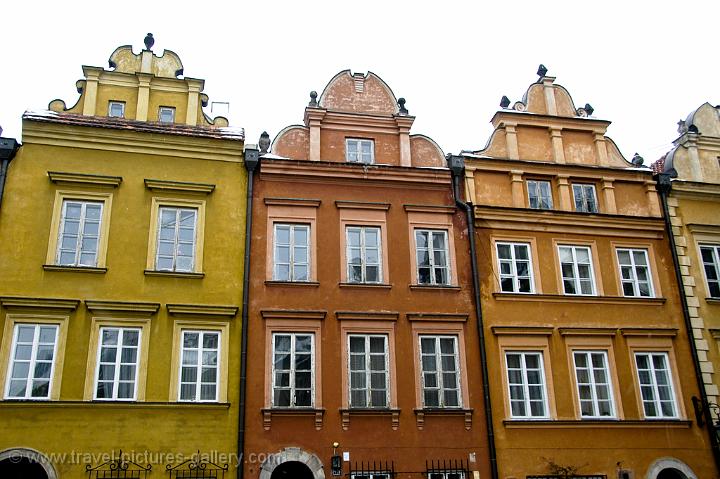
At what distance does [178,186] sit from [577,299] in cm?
1071

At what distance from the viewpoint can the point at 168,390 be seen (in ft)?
54.3

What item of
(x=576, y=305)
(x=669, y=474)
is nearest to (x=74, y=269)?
(x=576, y=305)

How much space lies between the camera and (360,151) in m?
20.2

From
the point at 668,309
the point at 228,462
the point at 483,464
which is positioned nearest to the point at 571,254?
the point at 668,309

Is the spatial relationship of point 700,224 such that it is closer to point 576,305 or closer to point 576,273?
point 576,273

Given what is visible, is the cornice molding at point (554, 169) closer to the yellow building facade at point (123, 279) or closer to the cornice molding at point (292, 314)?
the cornice molding at point (292, 314)

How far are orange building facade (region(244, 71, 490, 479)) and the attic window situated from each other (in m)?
0.04

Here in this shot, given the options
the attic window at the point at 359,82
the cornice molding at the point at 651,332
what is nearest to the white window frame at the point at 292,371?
the attic window at the point at 359,82

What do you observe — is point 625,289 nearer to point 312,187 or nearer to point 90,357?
point 312,187

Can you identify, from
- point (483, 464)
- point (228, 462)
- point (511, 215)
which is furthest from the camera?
point (511, 215)

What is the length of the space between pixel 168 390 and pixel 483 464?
24.6 feet

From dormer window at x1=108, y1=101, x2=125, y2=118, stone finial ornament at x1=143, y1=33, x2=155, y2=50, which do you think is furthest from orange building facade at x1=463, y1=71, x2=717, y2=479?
dormer window at x1=108, y1=101, x2=125, y2=118

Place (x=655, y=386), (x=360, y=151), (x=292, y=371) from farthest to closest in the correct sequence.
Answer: (x=360, y=151)
(x=655, y=386)
(x=292, y=371)

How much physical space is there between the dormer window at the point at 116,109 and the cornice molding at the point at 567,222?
9.55 m
